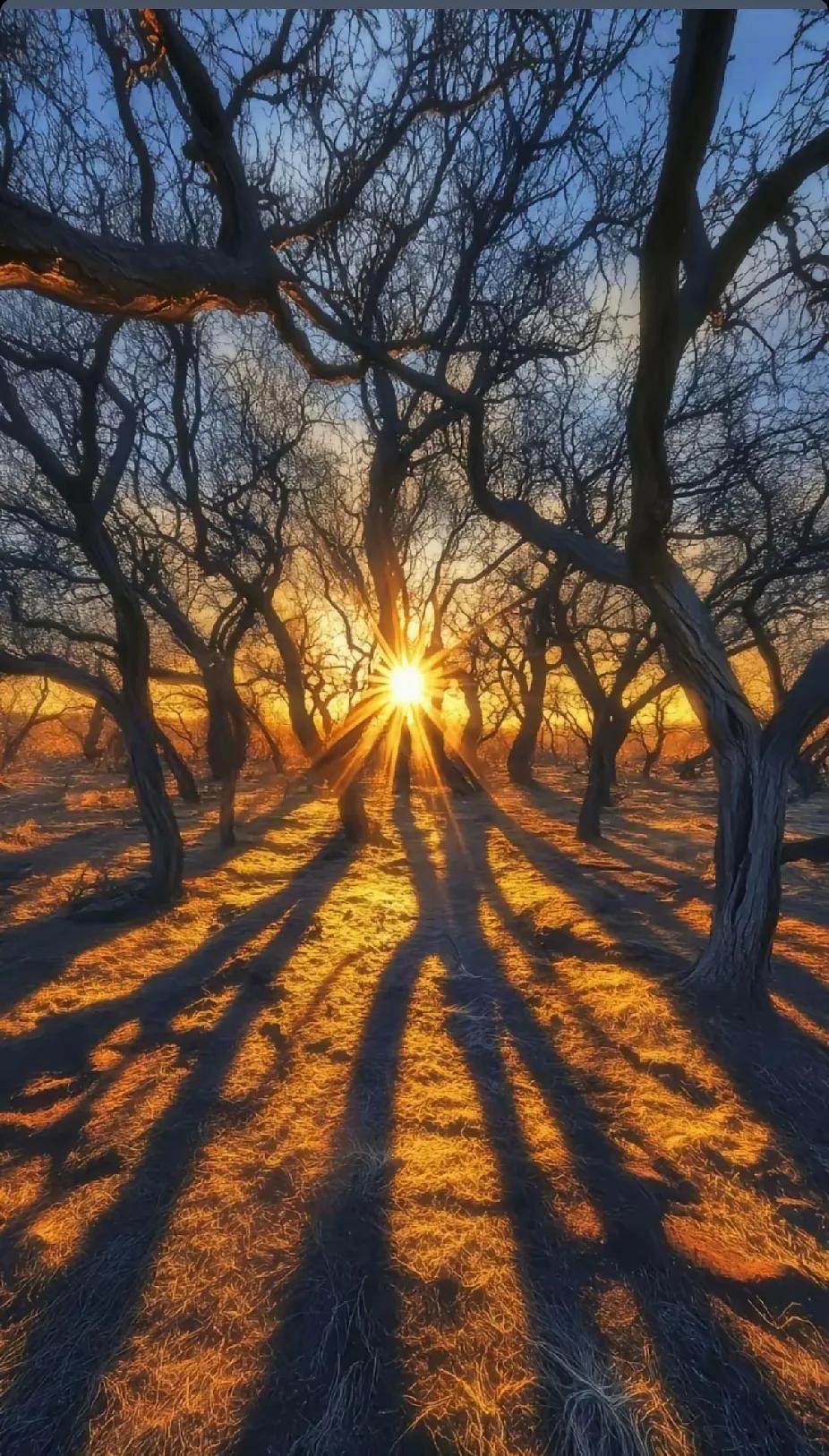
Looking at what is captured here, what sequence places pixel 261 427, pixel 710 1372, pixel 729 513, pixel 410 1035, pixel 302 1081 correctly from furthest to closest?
pixel 261 427, pixel 729 513, pixel 410 1035, pixel 302 1081, pixel 710 1372

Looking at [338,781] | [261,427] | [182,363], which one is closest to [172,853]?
[338,781]

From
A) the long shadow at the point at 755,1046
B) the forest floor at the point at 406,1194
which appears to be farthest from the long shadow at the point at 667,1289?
the long shadow at the point at 755,1046

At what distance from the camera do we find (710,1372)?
1995 mm

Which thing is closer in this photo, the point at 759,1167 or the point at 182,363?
the point at 759,1167

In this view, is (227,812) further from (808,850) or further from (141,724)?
(808,850)

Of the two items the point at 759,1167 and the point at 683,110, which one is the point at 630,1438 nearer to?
the point at 759,1167

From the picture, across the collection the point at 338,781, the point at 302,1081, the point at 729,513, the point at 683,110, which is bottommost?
the point at 302,1081

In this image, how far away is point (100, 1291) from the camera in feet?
7.57

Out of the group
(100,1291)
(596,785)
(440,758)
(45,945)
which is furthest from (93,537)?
(440,758)

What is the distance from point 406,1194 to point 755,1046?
2524 mm

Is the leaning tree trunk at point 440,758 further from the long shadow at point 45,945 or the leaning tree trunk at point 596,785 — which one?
the long shadow at point 45,945

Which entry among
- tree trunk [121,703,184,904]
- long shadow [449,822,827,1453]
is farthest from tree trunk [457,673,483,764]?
long shadow [449,822,827,1453]

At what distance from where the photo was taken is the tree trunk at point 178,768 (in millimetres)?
8188

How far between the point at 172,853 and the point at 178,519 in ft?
26.2
